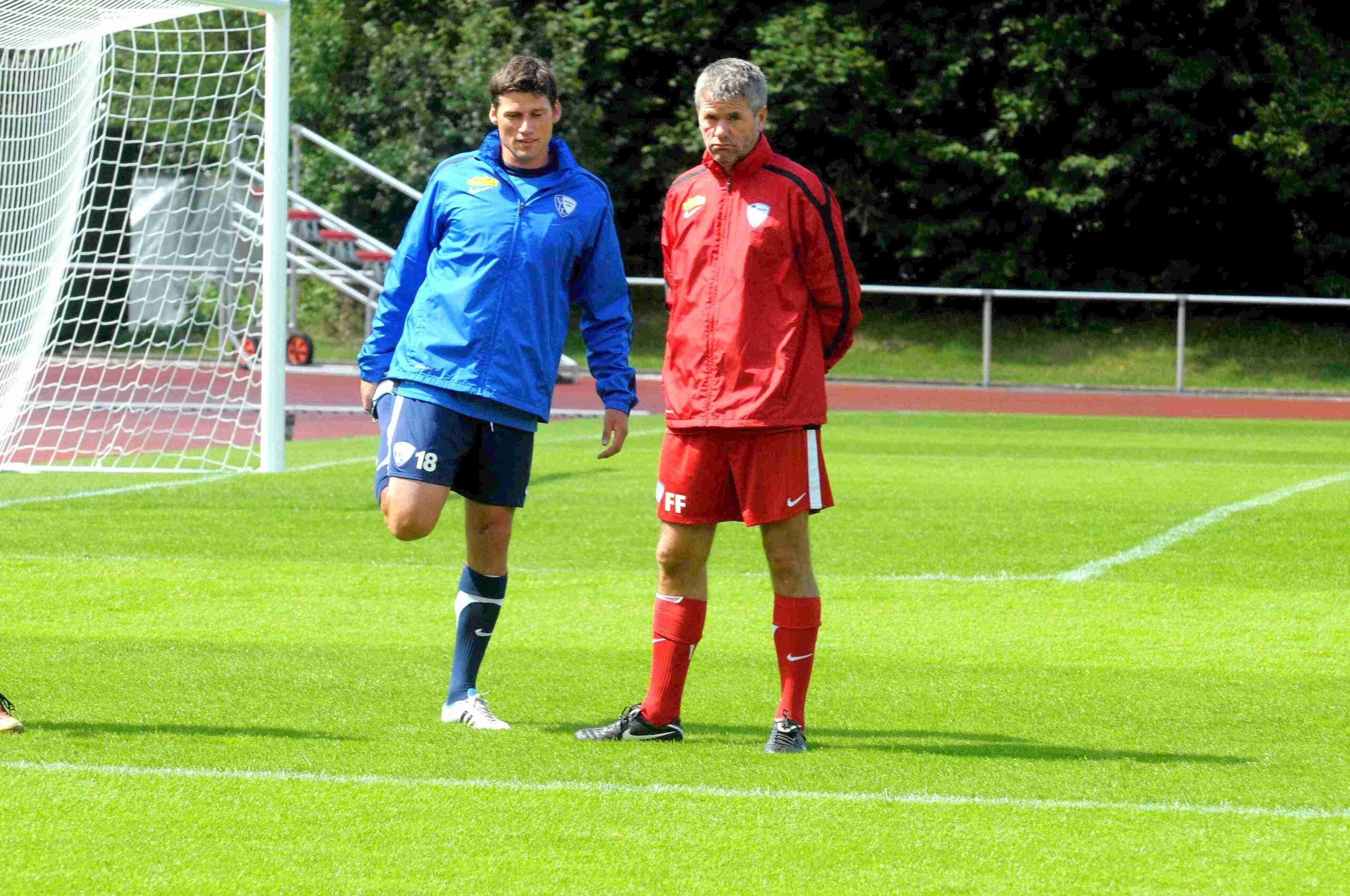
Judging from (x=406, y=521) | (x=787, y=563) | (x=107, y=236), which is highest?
(x=107, y=236)

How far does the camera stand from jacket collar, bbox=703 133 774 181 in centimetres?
496

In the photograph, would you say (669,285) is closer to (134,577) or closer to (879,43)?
(134,577)

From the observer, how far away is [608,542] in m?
9.53

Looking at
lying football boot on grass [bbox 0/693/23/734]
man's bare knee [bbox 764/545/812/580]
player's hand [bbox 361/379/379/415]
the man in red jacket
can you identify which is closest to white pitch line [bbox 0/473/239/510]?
lying football boot on grass [bbox 0/693/23/734]

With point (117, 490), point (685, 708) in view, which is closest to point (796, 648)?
point (685, 708)

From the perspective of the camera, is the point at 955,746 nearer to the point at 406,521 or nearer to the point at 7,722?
the point at 406,521

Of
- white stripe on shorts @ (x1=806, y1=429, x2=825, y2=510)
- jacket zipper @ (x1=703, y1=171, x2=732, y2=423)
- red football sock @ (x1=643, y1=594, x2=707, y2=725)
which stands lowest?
red football sock @ (x1=643, y1=594, x2=707, y2=725)

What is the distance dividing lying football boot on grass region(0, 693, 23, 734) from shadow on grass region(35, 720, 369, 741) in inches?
1.8

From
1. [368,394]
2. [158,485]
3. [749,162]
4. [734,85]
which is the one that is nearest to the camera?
[734,85]

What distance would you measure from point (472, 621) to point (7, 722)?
1.32m

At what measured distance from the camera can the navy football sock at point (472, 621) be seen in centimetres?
533

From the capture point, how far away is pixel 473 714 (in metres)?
5.21

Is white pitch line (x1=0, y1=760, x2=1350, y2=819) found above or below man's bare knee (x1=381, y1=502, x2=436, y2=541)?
below

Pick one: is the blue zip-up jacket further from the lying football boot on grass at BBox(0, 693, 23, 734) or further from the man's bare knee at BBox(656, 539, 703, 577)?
the lying football boot on grass at BBox(0, 693, 23, 734)
